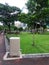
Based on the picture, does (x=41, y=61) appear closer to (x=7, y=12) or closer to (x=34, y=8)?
(x=34, y=8)

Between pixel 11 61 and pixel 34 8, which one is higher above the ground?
pixel 34 8

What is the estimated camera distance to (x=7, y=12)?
4928 centimetres

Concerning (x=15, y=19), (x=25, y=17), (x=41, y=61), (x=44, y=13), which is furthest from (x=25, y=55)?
(x=15, y=19)

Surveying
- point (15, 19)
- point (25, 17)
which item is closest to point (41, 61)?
point (25, 17)

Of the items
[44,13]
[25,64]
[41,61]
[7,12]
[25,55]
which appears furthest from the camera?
[7,12]

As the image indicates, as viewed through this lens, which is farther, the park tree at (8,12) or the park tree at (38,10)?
the park tree at (8,12)

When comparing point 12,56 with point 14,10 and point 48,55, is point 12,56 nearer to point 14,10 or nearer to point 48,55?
point 48,55

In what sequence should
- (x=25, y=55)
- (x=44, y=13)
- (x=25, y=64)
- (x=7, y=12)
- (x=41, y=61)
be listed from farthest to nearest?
(x=7, y=12), (x=44, y=13), (x=25, y=55), (x=41, y=61), (x=25, y=64)

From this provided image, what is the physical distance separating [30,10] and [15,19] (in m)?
8.50

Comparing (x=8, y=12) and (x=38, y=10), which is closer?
(x=38, y=10)

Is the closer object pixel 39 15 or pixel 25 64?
pixel 25 64

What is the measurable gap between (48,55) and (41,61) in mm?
1260

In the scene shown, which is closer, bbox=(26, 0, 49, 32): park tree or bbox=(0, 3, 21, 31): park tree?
bbox=(26, 0, 49, 32): park tree

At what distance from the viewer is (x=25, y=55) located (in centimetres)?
938
